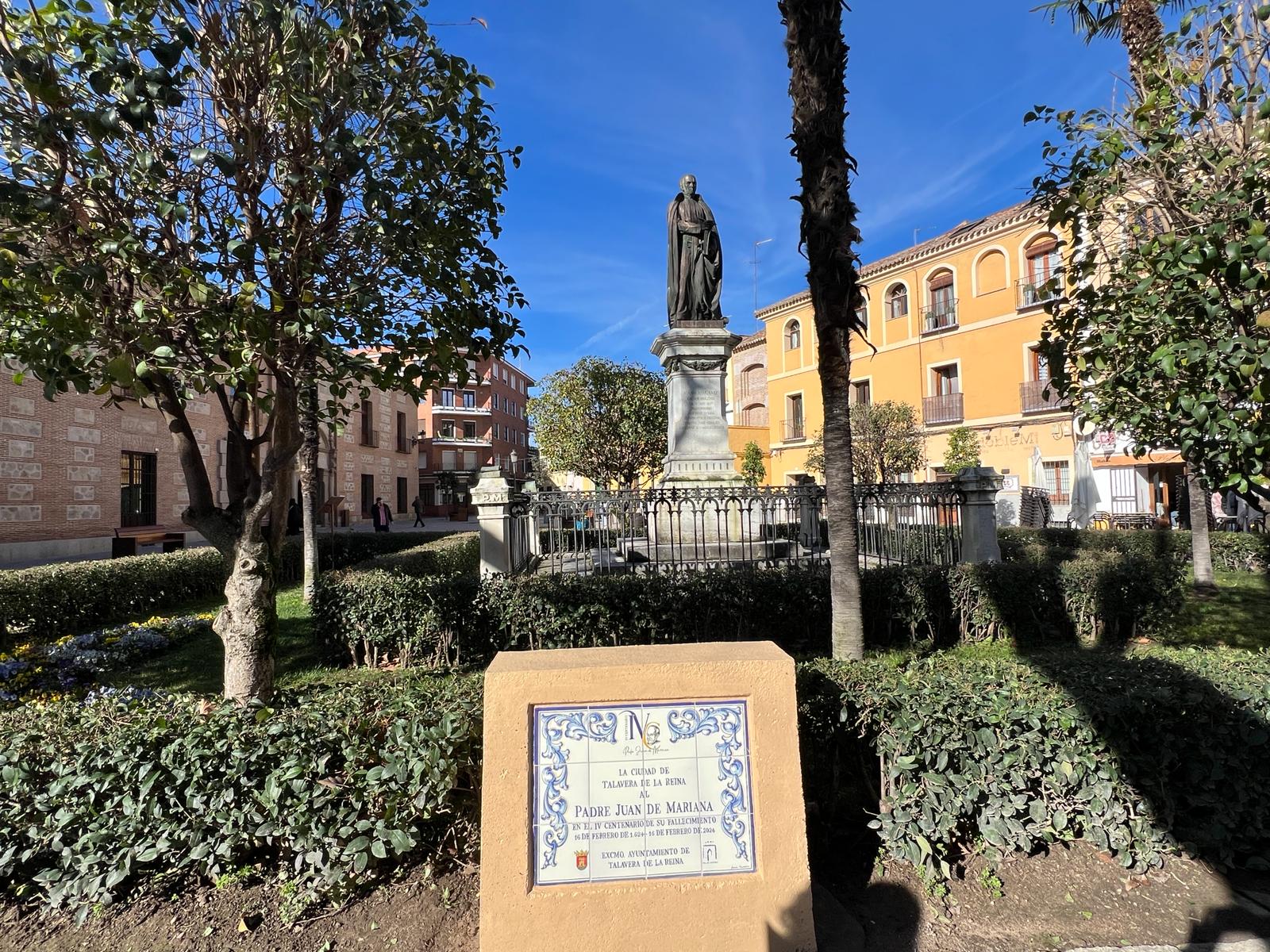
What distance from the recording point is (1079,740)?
106 inches

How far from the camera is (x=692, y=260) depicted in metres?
10.0

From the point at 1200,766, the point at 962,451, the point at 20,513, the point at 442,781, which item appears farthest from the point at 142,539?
the point at 962,451

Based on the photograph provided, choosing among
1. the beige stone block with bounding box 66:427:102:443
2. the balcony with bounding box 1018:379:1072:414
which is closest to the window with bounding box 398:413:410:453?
the beige stone block with bounding box 66:427:102:443

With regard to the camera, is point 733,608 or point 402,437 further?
point 402,437

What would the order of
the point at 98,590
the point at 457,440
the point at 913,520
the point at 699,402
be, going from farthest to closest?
the point at 457,440 → the point at 699,402 → the point at 913,520 → the point at 98,590

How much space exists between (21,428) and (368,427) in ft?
63.9

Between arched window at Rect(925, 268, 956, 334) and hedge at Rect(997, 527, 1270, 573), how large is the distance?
1617 cm

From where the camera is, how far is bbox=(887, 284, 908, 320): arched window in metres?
28.6

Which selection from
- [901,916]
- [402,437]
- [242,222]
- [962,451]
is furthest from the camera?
[402,437]

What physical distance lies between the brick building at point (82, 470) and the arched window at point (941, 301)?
976 inches

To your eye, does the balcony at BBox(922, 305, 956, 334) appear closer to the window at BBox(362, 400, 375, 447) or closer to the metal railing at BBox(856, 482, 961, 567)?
the metal railing at BBox(856, 482, 961, 567)

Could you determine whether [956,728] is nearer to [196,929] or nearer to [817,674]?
[817,674]

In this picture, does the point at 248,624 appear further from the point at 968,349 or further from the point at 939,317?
the point at 939,317

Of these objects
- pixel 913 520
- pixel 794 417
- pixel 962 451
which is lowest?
pixel 913 520
